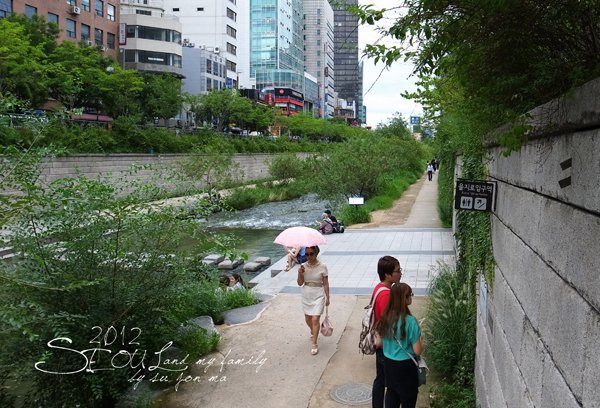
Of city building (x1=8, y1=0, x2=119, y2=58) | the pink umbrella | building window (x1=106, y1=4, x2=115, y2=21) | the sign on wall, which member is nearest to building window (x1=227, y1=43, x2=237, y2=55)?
city building (x1=8, y1=0, x2=119, y2=58)

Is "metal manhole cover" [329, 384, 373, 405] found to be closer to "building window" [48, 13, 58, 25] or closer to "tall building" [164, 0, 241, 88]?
"building window" [48, 13, 58, 25]

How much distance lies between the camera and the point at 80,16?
4503 cm

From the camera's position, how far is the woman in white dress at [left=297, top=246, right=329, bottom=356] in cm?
728

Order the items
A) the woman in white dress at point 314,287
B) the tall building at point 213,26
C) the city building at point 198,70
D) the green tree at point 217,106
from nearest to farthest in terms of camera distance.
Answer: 1. the woman in white dress at point 314,287
2. the green tree at point 217,106
3. the city building at point 198,70
4. the tall building at point 213,26

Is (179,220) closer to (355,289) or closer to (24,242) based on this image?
(24,242)

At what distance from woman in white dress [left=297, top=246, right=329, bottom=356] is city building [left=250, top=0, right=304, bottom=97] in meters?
108

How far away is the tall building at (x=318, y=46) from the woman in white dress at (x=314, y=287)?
13718cm

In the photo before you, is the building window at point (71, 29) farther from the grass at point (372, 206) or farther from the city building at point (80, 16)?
the grass at point (372, 206)

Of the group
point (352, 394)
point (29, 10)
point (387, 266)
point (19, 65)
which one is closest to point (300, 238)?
point (352, 394)

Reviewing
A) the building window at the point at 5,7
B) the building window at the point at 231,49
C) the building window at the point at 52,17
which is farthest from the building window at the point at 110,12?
the building window at the point at 231,49

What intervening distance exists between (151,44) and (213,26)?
24.6 meters

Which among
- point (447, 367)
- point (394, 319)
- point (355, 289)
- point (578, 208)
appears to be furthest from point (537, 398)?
point (355, 289)

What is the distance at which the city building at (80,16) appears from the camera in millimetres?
38650

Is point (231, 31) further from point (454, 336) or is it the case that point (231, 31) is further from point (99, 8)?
point (454, 336)
